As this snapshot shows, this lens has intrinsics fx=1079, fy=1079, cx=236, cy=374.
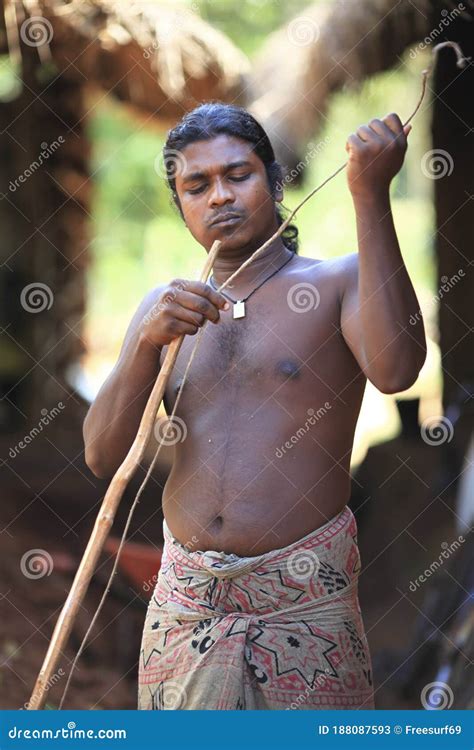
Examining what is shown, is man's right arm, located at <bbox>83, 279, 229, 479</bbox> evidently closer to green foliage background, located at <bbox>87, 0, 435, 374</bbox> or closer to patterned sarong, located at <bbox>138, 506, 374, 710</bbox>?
patterned sarong, located at <bbox>138, 506, 374, 710</bbox>

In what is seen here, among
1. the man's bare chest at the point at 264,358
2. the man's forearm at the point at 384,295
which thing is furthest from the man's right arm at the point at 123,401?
the man's forearm at the point at 384,295

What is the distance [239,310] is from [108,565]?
2876 millimetres

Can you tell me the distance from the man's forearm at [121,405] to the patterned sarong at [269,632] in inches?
12.5

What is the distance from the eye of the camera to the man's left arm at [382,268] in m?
2.04

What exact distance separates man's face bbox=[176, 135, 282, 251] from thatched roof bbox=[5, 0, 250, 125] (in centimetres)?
234

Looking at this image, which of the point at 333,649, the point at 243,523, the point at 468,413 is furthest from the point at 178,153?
the point at 468,413

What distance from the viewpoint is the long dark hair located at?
2527 millimetres

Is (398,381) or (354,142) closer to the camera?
(354,142)

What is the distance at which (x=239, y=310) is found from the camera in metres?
2.49

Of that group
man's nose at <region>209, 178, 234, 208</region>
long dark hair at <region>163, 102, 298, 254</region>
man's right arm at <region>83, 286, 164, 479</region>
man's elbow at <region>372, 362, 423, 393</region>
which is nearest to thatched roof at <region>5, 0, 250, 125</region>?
long dark hair at <region>163, 102, 298, 254</region>

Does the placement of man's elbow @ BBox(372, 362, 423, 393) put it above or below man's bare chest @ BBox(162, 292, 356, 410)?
below

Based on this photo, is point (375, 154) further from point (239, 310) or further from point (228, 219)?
point (239, 310)

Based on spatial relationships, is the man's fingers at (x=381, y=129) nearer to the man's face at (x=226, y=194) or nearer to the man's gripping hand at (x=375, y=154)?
the man's gripping hand at (x=375, y=154)

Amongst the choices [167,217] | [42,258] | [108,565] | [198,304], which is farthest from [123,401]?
[167,217]
